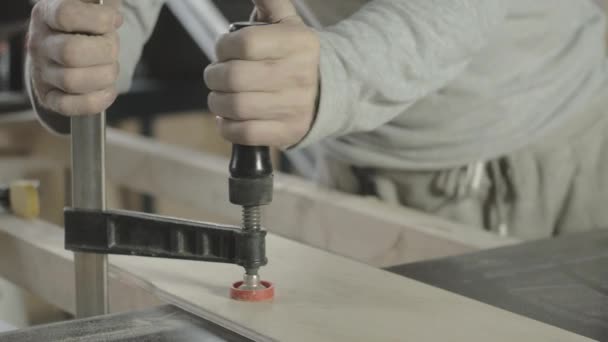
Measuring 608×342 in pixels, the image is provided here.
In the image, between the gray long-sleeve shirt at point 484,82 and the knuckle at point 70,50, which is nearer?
the knuckle at point 70,50

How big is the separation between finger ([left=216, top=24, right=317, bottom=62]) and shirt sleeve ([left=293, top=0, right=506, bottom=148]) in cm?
5

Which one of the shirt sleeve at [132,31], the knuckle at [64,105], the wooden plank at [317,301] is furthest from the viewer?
the shirt sleeve at [132,31]

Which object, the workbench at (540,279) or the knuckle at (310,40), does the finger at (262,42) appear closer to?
the knuckle at (310,40)

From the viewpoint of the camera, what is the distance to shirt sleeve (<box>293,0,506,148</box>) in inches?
29.5

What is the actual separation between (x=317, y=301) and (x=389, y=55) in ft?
0.81

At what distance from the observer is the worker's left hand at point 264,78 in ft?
2.16

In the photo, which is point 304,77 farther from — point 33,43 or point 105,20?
point 33,43

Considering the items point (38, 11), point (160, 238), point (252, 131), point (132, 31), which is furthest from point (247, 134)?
point (132, 31)

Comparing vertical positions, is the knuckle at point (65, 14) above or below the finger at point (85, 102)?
above

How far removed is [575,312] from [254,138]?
28 centimetres

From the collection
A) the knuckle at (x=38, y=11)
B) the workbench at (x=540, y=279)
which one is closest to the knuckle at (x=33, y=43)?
the knuckle at (x=38, y=11)

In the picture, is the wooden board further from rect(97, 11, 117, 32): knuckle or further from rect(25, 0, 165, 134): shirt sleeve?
rect(97, 11, 117, 32): knuckle

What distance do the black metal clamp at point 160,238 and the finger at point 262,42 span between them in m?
0.13

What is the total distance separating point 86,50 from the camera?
2.27 feet
